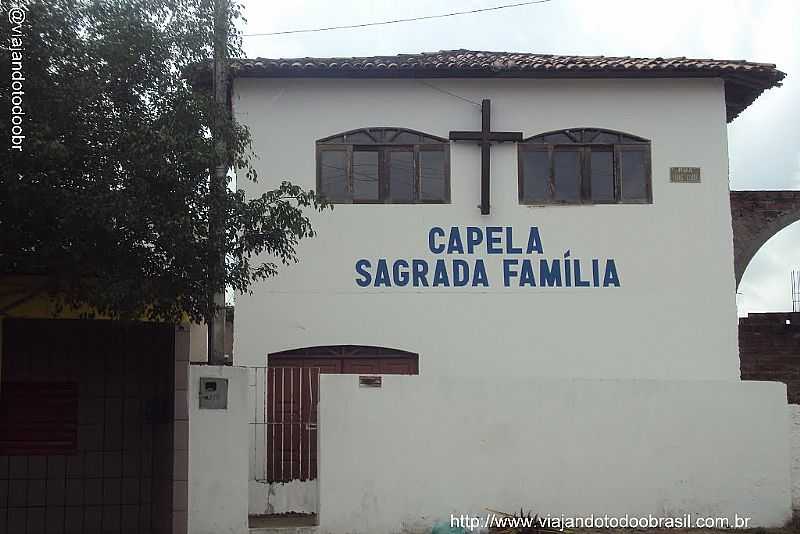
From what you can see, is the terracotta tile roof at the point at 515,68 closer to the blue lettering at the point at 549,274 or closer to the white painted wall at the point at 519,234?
the white painted wall at the point at 519,234

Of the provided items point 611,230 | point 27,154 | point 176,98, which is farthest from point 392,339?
point 27,154

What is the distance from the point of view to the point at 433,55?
1703 centimetres

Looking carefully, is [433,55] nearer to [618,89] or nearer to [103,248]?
[618,89]

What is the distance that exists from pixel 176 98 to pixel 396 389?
13.1 feet

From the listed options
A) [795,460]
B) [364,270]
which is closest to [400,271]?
[364,270]

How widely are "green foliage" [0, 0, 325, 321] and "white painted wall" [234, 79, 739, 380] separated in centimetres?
456

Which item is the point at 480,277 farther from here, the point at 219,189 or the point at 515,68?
the point at 219,189

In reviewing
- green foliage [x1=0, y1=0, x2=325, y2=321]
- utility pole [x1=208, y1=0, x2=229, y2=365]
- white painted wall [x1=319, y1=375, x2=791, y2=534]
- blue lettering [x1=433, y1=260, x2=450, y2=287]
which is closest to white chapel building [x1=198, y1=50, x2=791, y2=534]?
blue lettering [x1=433, y1=260, x2=450, y2=287]

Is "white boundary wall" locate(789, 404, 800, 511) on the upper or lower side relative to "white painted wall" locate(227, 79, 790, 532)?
lower

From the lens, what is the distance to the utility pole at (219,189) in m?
9.95

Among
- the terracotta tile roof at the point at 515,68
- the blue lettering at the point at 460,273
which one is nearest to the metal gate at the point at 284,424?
the blue lettering at the point at 460,273

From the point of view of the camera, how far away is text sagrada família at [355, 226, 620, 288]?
14906 millimetres

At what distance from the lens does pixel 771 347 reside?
59.5 feet

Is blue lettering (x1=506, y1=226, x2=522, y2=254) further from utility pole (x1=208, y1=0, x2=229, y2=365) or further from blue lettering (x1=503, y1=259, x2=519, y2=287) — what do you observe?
utility pole (x1=208, y1=0, x2=229, y2=365)
